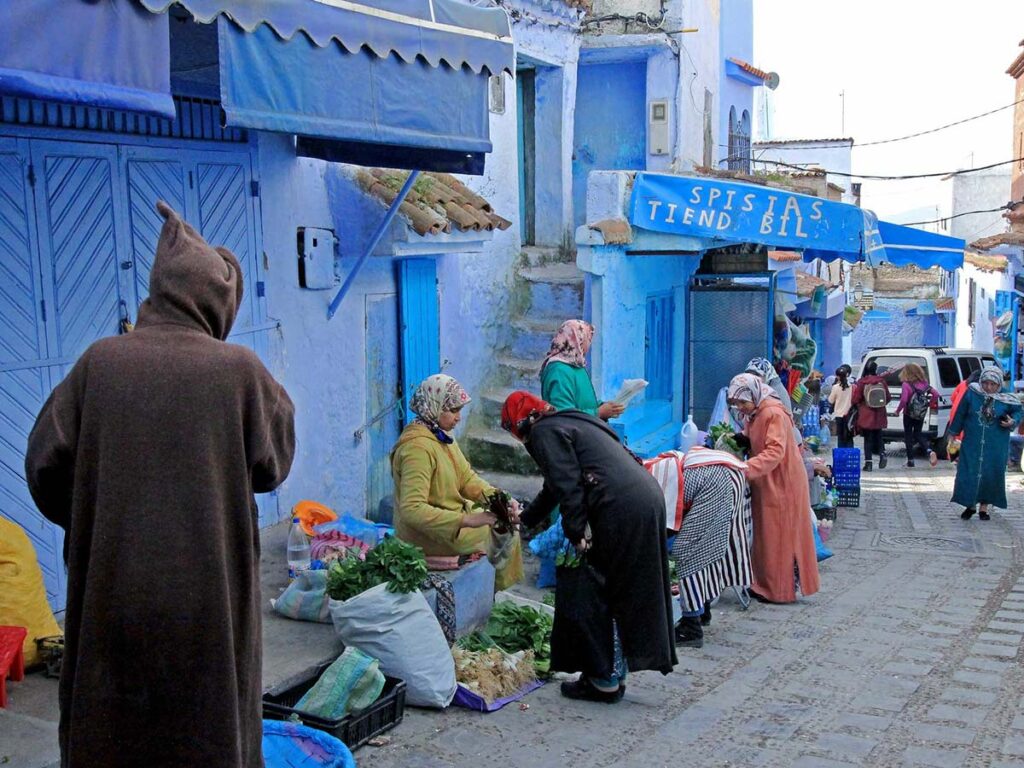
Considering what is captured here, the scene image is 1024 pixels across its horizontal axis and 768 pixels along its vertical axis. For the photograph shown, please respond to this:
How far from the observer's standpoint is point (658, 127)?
14.1 m

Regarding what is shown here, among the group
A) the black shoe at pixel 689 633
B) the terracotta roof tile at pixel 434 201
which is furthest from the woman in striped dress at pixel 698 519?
the terracotta roof tile at pixel 434 201

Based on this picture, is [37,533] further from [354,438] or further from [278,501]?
[354,438]

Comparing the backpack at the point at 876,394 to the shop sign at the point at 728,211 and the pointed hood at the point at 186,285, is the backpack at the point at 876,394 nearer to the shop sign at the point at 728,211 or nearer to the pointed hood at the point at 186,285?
the shop sign at the point at 728,211

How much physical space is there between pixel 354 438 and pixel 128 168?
290 cm

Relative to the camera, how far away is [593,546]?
548 cm

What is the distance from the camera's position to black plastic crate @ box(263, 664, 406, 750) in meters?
4.73

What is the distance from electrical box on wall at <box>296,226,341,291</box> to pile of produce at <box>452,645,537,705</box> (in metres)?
3.14

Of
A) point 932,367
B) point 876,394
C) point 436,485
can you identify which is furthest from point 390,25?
point 932,367

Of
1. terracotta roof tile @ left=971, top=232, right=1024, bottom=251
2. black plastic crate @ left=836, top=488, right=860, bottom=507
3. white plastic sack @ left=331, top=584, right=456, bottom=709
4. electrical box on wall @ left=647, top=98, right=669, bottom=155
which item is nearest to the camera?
white plastic sack @ left=331, top=584, right=456, bottom=709

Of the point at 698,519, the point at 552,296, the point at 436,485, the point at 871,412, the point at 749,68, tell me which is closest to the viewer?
the point at 436,485

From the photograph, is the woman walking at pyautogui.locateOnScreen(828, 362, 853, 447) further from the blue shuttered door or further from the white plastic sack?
the blue shuttered door

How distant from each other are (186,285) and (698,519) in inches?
180

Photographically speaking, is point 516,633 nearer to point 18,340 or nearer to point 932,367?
point 18,340

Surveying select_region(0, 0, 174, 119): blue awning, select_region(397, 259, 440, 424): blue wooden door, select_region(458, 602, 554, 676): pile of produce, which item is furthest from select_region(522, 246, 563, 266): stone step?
select_region(0, 0, 174, 119): blue awning
